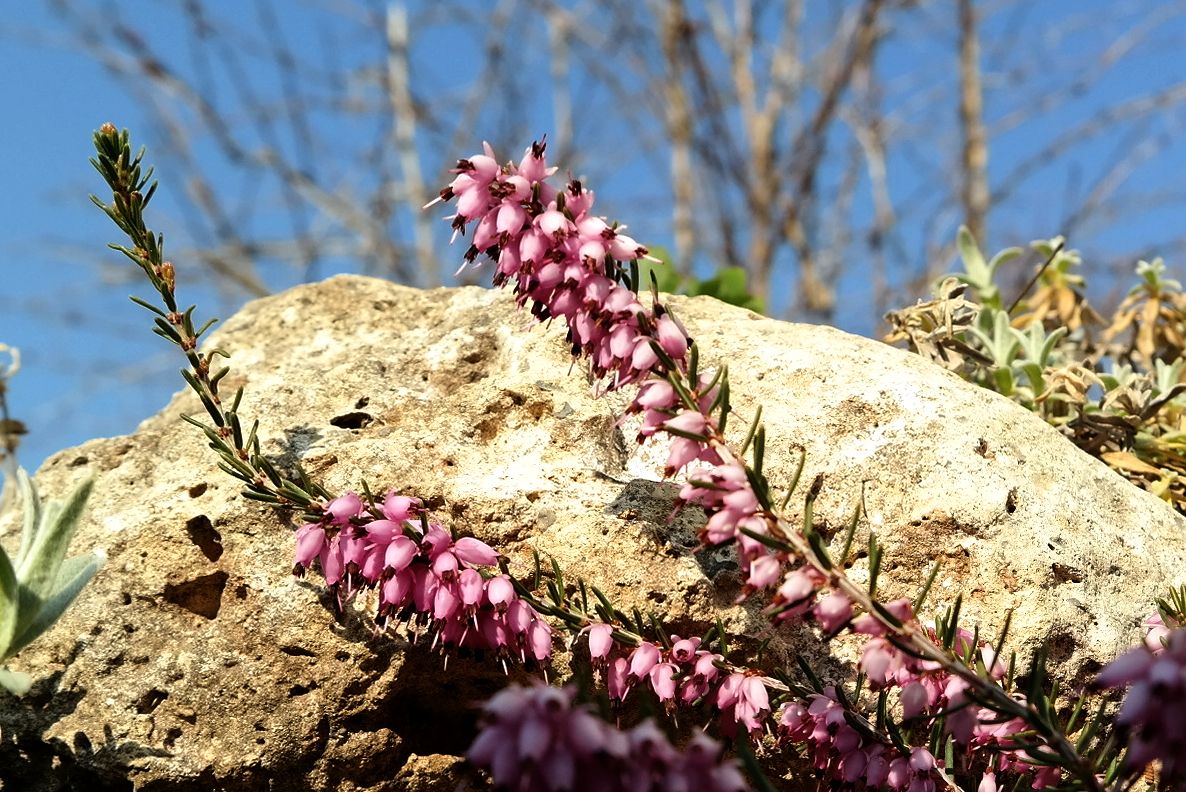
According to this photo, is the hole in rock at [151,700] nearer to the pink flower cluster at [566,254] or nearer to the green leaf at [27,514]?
the green leaf at [27,514]

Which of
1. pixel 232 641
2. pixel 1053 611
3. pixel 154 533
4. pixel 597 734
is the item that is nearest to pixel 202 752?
pixel 232 641

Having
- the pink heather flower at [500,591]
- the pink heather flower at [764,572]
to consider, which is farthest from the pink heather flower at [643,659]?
the pink heather flower at [764,572]

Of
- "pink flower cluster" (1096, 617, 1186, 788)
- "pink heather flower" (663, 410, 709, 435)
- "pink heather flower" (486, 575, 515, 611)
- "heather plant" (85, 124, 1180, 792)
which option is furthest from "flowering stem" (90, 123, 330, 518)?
"pink flower cluster" (1096, 617, 1186, 788)

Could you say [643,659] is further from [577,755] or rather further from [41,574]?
[41,574]

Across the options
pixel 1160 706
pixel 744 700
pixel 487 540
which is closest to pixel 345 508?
pixel 487 540

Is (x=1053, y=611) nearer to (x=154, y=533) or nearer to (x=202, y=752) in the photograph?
(x=202, y=752)

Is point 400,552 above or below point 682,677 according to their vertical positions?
above
